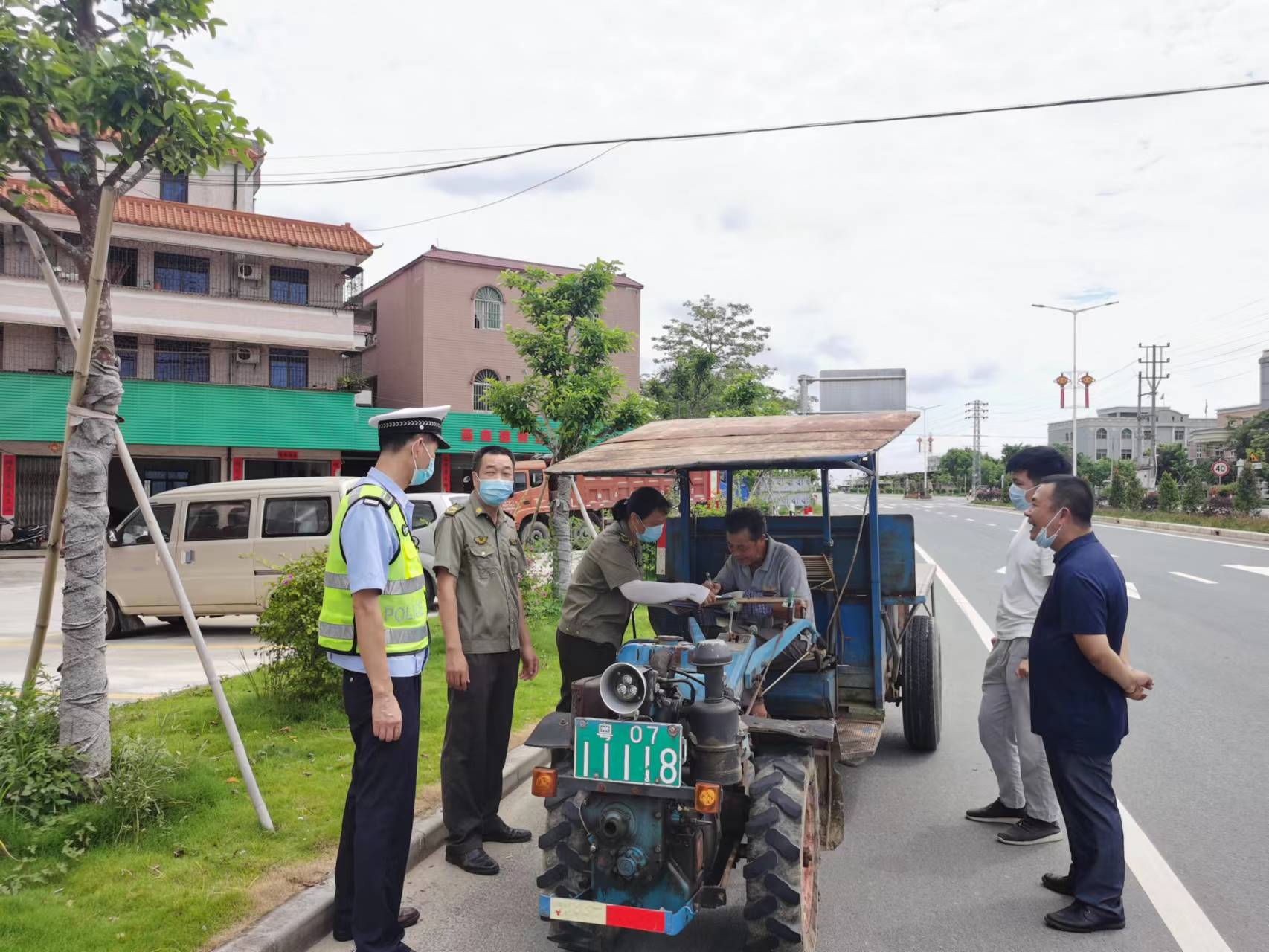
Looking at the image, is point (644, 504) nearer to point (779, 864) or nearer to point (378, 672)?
point (378, 672)

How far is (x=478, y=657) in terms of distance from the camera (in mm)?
4707

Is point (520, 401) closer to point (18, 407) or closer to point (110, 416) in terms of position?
point (110, 416)

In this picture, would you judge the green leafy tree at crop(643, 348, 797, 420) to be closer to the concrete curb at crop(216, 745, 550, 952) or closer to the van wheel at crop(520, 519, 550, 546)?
the van wheel at crop(520, 519, 550, 546)

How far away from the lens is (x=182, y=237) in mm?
25438

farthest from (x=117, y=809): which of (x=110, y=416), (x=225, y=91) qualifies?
(x=225, y=91)

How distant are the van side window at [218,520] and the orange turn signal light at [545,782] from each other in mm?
9428

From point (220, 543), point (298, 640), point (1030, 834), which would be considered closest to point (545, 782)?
point (1030, 834)

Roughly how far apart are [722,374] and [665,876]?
2808 cm

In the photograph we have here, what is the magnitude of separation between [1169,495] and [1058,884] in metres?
44.7

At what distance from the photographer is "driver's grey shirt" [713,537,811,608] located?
17.8 ft

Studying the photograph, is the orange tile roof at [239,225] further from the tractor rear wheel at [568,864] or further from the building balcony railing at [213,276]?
the tractor rear wheel at [568,864]

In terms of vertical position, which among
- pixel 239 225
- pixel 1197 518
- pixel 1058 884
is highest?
pixel 239 225

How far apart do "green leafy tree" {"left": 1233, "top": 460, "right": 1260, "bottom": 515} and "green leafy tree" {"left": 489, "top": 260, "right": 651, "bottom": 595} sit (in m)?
32.7

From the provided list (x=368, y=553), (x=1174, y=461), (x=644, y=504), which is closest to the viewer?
(x=368, y=553)
